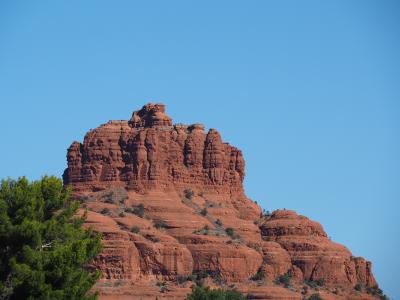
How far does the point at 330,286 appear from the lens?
14575 cm

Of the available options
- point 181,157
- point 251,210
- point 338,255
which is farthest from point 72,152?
point 338,255

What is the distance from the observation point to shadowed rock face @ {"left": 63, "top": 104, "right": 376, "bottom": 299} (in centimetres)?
13025

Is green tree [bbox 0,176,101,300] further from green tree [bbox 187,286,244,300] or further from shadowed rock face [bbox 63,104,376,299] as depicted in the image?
shadowed rock face [bbox 63,104,376,299]

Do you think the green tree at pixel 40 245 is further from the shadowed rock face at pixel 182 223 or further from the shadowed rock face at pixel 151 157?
the shadowed rock face at pixel 151 157

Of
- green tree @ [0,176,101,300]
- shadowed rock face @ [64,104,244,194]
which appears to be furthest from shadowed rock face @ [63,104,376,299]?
green tree @ [0,176,101,300]

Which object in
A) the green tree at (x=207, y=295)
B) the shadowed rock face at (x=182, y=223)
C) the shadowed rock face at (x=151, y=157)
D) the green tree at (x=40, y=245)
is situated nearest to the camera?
the green tree at (x=40, y=245)

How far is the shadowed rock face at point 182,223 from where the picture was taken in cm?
13025

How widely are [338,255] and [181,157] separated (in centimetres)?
2172

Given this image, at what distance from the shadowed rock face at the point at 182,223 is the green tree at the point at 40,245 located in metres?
38.0

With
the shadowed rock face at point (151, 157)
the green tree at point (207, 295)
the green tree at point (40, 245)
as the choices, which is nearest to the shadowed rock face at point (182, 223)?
the shadowed rock face at point (151, 157)

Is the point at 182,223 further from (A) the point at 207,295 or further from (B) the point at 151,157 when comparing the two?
(A) the point at 207,295

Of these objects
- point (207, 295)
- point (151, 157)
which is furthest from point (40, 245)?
point (151, 157)

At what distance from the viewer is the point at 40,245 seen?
276ft

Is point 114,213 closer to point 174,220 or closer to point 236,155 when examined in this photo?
point 174,220
